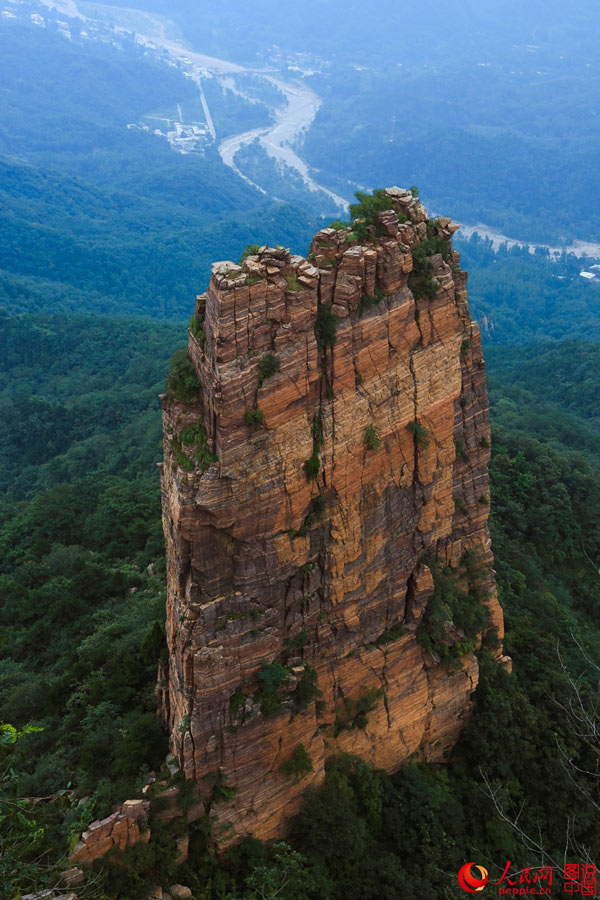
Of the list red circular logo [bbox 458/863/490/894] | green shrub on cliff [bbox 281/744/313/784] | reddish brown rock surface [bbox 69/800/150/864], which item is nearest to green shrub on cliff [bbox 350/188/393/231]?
green shrub on cliff [bbox 281/744/313/784]

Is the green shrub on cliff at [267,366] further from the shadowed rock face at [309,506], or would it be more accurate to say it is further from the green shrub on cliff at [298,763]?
the green shrub on cliff at [298,763]

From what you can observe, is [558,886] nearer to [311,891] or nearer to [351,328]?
[311,891]

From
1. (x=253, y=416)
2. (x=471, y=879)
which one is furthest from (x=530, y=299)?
(x=253, y=416)

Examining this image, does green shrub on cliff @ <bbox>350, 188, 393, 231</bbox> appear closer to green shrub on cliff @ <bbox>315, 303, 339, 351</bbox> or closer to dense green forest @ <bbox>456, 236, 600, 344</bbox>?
green shrub on cliff @ <bbox>315, 303, 339, 351</bbox>

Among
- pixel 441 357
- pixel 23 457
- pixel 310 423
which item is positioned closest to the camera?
pixel 310 423

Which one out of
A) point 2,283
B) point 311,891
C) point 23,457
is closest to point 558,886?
point 311,891
